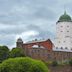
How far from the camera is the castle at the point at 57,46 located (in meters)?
113

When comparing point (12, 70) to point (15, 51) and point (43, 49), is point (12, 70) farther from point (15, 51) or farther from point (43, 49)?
point (43, 49)

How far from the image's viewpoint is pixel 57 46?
429 ft

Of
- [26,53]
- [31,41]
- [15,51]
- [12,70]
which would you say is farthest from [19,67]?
[31,41]

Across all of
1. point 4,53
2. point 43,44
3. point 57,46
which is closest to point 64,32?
point 57,46

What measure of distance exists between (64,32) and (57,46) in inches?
197

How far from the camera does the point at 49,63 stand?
10544cm

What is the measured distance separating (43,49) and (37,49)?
155 centimetres

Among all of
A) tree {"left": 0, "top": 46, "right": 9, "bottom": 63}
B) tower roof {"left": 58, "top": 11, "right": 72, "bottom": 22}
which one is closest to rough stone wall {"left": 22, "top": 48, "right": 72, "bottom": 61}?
tree {"left": 0, "top": 46, "right": 9, "bottom": 63}

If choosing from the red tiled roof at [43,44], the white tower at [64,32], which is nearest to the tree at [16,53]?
the red tiled roof at [43,44]

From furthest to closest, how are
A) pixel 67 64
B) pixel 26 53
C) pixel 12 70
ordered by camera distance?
pixel 26 53 < pixel 67 64 < pixel 12 70

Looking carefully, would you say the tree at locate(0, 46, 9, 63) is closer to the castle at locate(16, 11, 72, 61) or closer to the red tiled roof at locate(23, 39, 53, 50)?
the castle at locate(16, 11, 72, 61)

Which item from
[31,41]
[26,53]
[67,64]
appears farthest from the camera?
[31,41]

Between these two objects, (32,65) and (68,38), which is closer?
(32,65)

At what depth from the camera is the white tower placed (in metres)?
131
